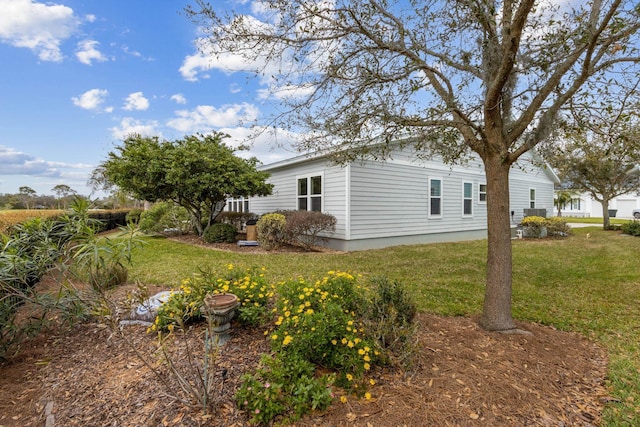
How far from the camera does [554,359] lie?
117 inches

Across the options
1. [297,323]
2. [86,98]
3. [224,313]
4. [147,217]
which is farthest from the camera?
[147,217]

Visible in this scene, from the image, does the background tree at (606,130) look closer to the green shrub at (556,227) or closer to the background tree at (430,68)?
the background tree at (430,68)

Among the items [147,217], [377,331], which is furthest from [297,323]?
[147,217]

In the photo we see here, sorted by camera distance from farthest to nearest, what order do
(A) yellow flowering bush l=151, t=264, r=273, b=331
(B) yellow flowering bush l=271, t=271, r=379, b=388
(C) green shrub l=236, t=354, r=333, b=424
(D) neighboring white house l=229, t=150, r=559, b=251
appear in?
(D) neighboring white house l=229, t=150, r=559, b=251 → (A) yellow flowering bush l=151, t=264, r=273, b=331 → (B) yellow flowering bush l=271, t=271, r=379, b=388 → (C) green shrub l=236, t=354, r=333, b=424

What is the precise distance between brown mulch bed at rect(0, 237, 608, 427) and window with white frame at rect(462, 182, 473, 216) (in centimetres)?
1066

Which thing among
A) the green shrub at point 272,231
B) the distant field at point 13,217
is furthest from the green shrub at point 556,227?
the distant field at point 13,217

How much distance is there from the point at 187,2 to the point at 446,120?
3.61 metres

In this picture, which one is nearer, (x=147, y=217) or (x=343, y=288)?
(x=343, y=288)

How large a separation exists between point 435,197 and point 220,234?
Answer: 8.48 m

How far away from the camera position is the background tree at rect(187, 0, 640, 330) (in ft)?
11.3

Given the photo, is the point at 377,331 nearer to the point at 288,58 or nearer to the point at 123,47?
the point at 288,58

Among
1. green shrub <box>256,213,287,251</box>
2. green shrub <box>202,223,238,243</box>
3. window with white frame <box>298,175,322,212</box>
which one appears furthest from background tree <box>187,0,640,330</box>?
green shrub <box>202,223,238,243</box>

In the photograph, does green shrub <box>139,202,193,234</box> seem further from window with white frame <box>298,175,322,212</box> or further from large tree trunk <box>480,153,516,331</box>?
large tree trunk <box>480,153,516,331</box>

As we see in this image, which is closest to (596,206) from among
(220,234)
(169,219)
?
(220,234)
